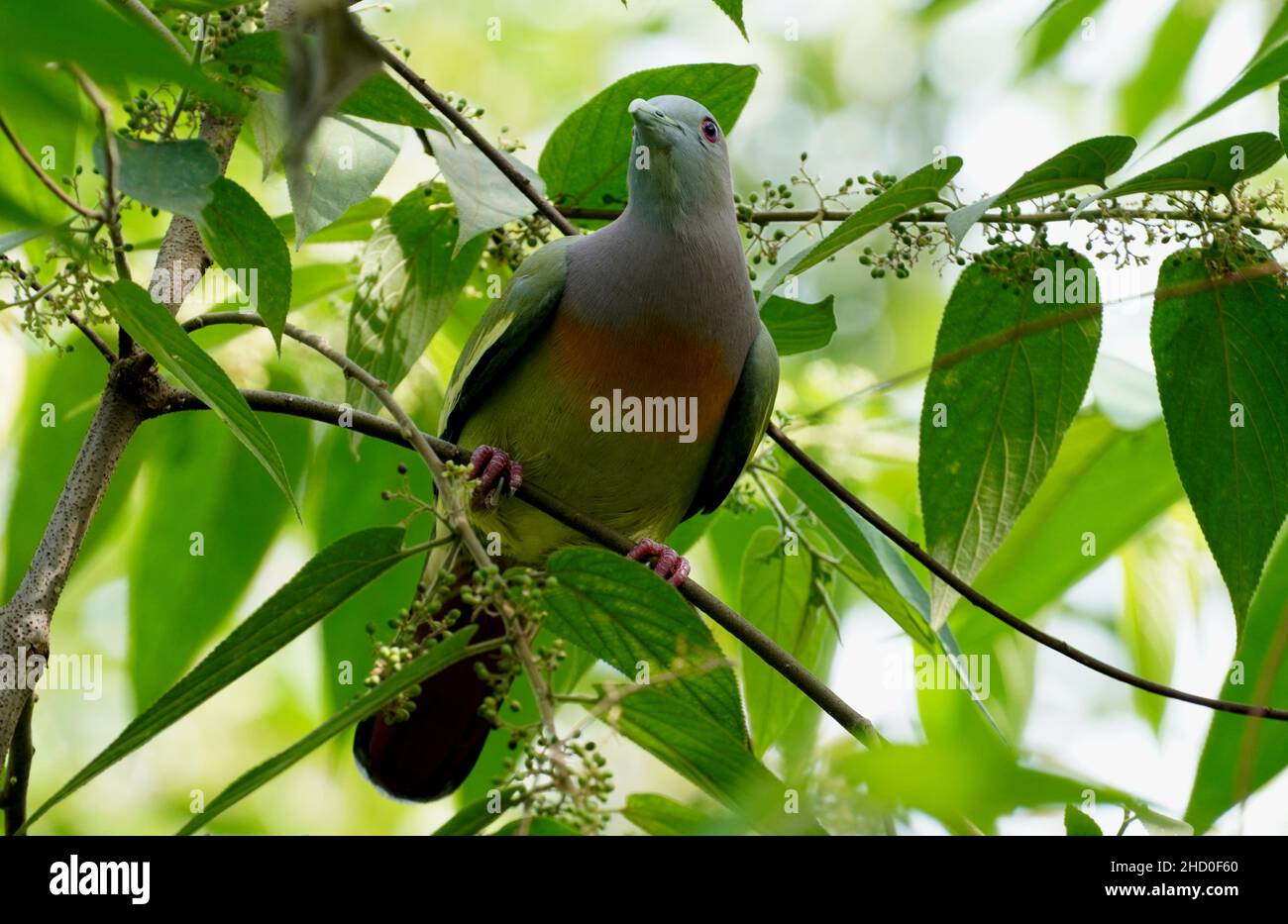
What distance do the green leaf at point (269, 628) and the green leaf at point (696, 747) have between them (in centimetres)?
42

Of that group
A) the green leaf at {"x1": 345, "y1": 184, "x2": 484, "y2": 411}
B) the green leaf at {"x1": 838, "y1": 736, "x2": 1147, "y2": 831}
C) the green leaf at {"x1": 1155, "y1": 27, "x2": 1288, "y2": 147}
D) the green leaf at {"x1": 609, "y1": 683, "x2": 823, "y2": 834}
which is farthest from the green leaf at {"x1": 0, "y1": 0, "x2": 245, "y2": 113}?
the green leaf at {"x1": 345, "y1": 184, "x2": 484, "y2": 411}

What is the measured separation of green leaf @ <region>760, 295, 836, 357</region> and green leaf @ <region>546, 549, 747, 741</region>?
1.15 metres

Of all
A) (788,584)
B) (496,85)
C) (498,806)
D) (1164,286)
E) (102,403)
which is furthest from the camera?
(496,85)

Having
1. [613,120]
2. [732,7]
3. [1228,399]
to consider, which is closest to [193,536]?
[613,120]

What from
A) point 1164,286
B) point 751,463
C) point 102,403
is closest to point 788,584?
point 751,463

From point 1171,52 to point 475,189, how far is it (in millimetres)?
2574

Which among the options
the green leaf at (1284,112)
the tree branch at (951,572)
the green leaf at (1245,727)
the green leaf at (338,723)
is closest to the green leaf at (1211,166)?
the green leaf at (1284,112)

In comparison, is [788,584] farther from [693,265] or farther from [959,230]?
[959,230]

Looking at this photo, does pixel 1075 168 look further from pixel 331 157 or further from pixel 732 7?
pixel 331 157

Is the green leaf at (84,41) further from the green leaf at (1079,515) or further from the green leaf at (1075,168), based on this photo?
the green leaf at (1079,515)

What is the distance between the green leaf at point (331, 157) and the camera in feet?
7.00

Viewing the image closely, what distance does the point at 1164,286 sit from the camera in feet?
7.84

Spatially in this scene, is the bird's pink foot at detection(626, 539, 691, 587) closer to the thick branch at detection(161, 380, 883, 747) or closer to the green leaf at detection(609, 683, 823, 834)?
the thick branch at detection(161, 380, 883, 747)
